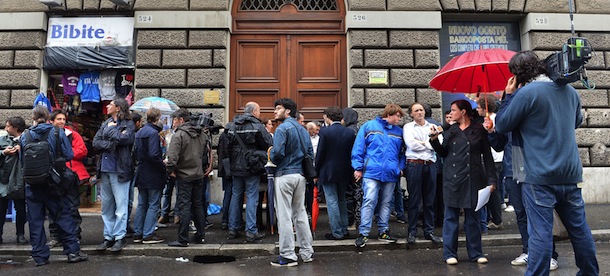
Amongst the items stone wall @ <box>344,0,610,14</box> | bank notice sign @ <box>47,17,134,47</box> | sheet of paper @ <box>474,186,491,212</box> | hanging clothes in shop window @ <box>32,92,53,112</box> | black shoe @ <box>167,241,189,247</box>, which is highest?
stone wall @ <box>344,0,610,14</box>

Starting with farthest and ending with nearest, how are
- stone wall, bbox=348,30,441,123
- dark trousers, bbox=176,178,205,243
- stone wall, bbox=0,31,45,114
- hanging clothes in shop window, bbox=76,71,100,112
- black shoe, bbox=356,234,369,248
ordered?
hanging clothes in shop window, bbox=76,71,100,112
stone wall, bbox=348,30,441,123
stone wall, bbox=0,31,45,114
dark trousers, bbox=176,178,205,243
black shoe, bbox=356,234,369,248

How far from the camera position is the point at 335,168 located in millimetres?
6160

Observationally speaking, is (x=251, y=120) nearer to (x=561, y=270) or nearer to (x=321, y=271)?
(x=321, y=271)

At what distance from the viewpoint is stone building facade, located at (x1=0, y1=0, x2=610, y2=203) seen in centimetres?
914

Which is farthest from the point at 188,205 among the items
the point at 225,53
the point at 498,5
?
the point at 498,5

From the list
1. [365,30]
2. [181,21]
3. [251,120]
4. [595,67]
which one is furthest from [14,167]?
[595,67]

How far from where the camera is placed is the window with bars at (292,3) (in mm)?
9773

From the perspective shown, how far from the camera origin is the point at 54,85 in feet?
31.5

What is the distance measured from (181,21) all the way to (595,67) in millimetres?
9125

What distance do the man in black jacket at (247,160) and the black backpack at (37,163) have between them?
233 centimetres

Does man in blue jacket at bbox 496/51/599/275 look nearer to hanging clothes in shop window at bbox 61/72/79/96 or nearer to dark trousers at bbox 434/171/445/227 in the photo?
dark trousers at bbox 434/171/445/227

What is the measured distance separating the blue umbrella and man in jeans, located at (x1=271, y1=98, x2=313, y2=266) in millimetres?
3776

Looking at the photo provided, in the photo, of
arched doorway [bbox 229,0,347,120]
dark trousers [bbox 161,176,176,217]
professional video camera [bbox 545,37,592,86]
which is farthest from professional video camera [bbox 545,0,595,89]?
arched doorway [bbox 229,0,347,120]

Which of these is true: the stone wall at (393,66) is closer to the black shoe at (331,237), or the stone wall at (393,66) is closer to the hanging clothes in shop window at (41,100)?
the black shoe at (331,237)
